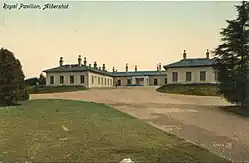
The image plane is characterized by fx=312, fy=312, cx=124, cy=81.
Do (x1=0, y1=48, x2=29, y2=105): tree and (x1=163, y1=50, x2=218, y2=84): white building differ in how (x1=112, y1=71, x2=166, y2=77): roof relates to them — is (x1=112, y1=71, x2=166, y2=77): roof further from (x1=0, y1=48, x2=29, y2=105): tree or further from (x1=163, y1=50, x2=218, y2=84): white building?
(x1=0, y1=48, x2=29, y2=105): tree

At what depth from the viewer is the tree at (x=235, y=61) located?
29.9ft

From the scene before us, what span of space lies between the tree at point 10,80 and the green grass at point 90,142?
3663mm

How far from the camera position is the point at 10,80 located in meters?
11.1

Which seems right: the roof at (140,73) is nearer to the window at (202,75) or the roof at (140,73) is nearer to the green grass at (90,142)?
the window at (202,75)

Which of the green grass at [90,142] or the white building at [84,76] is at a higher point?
the white building at [84,76]

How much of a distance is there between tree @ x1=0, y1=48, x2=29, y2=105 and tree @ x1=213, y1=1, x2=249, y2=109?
22.8 feet

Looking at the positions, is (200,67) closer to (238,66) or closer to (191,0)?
(238,66)

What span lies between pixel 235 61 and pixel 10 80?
308 inches

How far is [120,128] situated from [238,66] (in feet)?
18.0

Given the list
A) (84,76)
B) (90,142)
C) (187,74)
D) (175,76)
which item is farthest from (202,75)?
(90,142)

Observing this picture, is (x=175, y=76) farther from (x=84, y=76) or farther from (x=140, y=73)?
→ (x=140, y=73)

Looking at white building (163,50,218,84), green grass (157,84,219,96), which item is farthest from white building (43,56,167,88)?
green grass (157,84,219,96)

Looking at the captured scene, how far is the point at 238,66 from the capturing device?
10148 mm

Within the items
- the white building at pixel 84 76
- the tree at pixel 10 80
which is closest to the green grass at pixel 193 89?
the white building at pixel 84 76
